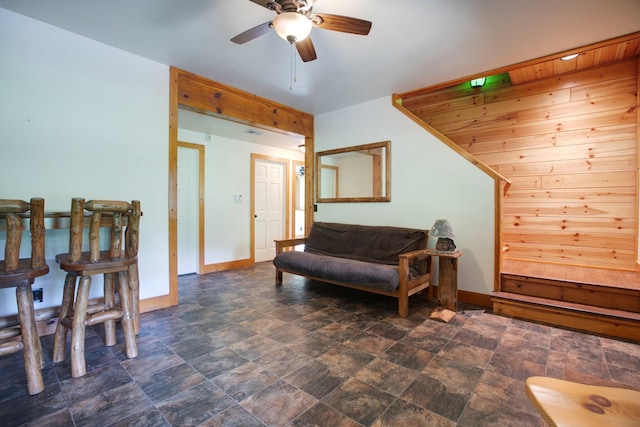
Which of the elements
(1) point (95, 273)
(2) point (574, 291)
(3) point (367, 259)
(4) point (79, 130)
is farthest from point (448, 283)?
(4) point (79, 130)

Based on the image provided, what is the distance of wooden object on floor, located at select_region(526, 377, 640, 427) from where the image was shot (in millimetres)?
539

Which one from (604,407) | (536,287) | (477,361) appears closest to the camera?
(604,407)

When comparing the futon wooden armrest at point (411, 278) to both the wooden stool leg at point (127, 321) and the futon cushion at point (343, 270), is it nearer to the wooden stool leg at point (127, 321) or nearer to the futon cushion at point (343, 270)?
the futon cushion at point (343, 270)

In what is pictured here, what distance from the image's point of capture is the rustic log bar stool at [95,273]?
1.73 metres

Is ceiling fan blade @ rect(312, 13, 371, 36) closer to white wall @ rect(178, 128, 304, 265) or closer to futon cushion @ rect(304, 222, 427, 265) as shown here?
futon cushion @ rect(304, 222, 427, 265)

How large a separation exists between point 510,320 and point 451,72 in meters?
2.46

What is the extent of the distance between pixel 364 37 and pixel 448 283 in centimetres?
234

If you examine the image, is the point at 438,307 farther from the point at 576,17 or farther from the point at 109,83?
the point at 109,83

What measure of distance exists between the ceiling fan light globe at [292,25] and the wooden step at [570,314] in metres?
2.80

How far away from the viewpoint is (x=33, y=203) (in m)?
1.64

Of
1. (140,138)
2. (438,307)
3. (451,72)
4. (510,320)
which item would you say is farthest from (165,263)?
(451,72)

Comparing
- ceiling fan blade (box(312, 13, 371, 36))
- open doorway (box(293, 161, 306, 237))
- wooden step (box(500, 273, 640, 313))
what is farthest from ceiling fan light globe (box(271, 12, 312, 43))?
open doorway (box(293, 161, 306, 237))

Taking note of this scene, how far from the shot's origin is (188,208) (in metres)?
4.40

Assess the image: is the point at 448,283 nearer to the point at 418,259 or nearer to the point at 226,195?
the point at 418,259
